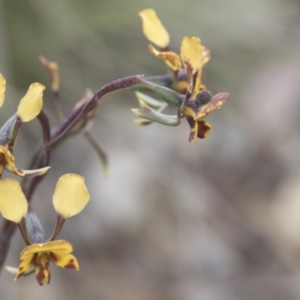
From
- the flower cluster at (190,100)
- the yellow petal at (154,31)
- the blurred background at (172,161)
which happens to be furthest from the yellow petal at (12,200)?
the blurred background at (172,161)

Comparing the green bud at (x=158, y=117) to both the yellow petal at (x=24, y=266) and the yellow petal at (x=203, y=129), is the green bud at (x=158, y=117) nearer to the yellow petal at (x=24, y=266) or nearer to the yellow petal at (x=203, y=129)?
the yellow petal at (x=203, y=129)

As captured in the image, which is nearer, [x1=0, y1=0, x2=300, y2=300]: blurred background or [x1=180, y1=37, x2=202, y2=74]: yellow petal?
[x1=180, y1=37, x2=202, y2=74]: yellow petal

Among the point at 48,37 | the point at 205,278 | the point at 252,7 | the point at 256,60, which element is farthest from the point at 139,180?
the point at 252,7

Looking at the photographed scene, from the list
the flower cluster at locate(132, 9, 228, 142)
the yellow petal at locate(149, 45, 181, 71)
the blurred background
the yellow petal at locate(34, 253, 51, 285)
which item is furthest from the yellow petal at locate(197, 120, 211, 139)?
the blurred background

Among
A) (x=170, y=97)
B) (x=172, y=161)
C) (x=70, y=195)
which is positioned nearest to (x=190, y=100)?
(x=170, y=97)

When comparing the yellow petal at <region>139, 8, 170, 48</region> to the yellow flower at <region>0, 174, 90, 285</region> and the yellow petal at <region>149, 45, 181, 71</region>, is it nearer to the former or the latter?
the yellow petal at <region>149, 45, 181, 71</region>

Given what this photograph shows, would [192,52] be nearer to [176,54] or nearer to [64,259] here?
[176,54]

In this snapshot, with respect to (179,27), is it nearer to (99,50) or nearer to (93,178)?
(99,50)

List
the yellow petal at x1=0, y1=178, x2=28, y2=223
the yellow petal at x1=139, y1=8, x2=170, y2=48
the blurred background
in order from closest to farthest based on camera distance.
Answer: the yellow petal at x1=0, y1=178, x2=28, y2=223
the yellow petal at x1=139, y1=8, x2=170, y2=48
the blurred background
